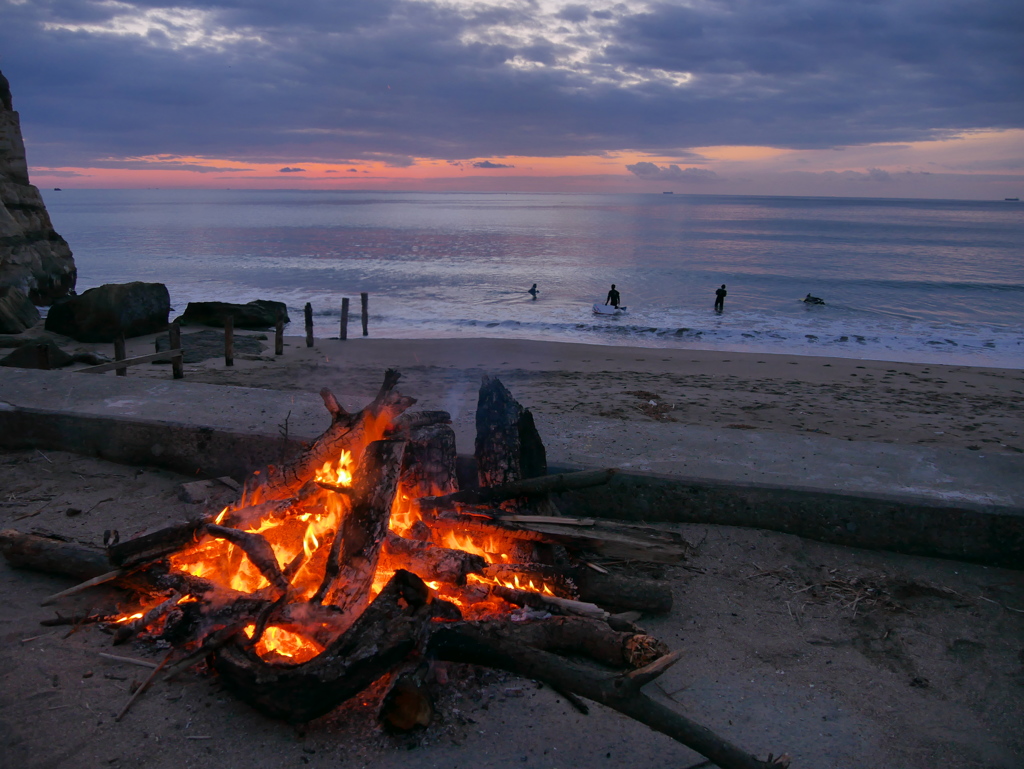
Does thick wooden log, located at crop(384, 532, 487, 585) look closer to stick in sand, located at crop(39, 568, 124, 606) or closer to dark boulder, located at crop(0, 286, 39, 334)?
stick in sand, located at crop(39, 568, 124, 606)

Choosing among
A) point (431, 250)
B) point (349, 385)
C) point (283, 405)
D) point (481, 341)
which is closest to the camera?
point (283, 405)

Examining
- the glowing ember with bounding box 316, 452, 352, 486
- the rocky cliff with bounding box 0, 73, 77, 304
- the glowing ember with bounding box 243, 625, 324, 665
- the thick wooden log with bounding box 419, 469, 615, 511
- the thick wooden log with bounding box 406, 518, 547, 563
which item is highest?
the rocky cliff with bounding box 0, 73, 77, 304

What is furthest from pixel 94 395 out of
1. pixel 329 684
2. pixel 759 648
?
pixel 759 648

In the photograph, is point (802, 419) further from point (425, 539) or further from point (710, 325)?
point (710, 325)

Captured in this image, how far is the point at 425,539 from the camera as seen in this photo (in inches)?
170

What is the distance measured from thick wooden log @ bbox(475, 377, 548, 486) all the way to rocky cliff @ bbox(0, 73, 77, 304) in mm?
26474

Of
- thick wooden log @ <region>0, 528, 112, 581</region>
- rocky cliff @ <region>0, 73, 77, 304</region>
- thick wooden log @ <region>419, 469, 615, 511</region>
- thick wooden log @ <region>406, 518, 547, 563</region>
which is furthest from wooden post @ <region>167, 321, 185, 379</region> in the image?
rocky cliff @ <region>0, 73, 77, 304</region>

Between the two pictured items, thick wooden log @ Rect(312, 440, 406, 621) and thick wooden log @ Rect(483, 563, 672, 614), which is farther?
thick wooden log @ Rect(483, 563, 672, 614)

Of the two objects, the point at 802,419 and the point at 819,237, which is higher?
the point at 819,237

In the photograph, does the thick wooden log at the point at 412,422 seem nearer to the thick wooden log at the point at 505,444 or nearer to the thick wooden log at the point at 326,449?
the thick wooden log at the point at 326,449

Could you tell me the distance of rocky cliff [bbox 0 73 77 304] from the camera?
24734 mm

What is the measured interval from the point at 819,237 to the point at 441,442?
80340 mm

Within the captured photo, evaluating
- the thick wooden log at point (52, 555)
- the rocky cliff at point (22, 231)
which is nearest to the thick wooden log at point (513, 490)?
the thick wooden log at point (52, 555)

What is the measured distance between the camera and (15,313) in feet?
61.6
